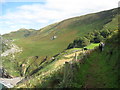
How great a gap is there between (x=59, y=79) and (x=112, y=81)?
542cm

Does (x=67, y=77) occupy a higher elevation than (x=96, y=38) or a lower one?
lower

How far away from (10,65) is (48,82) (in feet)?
469

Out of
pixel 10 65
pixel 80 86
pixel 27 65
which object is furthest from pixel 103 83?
pixel 10 65

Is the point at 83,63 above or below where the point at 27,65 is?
above

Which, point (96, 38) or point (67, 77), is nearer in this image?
point (67, 77)

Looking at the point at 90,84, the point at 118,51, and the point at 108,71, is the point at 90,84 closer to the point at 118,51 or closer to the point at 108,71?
the point at 108,71

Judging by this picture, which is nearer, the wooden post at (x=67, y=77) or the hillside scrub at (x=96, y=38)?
the wooden post at (x=67, y=77)

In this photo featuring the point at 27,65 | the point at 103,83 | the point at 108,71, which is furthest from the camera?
the point at 27,65

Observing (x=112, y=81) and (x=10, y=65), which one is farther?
(x=10, y=65)

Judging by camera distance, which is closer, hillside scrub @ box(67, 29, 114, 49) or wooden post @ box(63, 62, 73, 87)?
wooden post @ box(63, 62, 73, 87)

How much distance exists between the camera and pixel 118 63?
1738cm

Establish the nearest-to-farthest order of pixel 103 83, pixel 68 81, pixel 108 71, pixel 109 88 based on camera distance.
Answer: pixel 109 88 < pixel 103 83 < pixel 68 81 < pixel 108 71

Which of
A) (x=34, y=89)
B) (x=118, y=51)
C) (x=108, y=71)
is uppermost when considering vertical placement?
(x=118, y=51)

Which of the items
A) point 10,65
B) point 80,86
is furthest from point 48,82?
point 10,65
